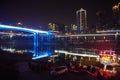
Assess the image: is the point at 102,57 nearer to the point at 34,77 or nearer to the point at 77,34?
the point at 34,77

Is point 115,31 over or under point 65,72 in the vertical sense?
over

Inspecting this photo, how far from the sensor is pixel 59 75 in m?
15.2

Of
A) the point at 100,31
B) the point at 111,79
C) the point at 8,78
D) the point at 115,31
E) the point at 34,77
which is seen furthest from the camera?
the point at 100,31

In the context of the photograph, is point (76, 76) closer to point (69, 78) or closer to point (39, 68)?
point (69, 78)

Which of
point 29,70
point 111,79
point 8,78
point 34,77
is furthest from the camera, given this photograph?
point 29,70

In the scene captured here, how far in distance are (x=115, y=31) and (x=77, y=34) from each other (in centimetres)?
1550

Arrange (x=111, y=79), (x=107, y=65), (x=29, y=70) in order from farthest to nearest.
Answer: (x=107, y=65)
(x=29, y=70)
(x=111, y=79)

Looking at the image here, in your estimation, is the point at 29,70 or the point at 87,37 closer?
the point at 29,70

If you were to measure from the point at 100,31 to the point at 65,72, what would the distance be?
66224 millimetres

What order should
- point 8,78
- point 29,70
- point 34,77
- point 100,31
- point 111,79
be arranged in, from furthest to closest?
point 100,31 → point 29,70 → point 111,79 → point 34,77 → point 8,78

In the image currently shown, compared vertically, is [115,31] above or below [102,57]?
above

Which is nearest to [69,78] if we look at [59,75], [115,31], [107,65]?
[59,75]

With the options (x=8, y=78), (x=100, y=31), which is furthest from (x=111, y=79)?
(x=100, y=31)

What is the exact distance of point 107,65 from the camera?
88.9ft
